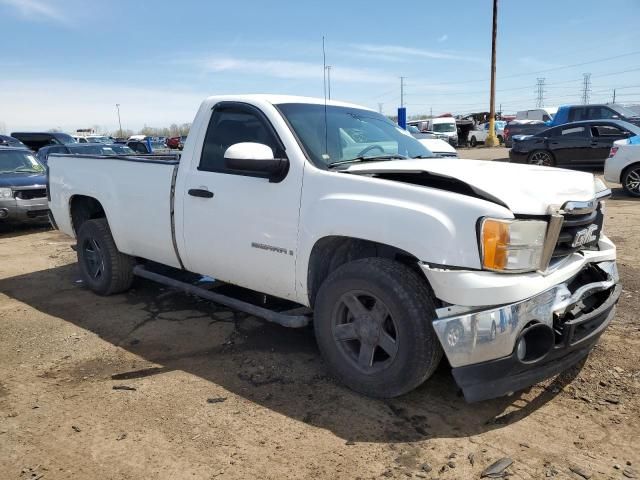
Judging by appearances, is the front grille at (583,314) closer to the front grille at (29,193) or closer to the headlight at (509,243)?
the headlight at (509,243)

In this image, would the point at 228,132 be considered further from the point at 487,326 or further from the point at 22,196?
the point at 22,196

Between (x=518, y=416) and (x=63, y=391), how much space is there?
9.50 feet

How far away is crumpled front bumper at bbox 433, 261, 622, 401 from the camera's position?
2.67m

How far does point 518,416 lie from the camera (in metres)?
3.01

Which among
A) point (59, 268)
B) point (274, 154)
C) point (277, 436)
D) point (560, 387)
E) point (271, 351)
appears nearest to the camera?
point (277, 436)

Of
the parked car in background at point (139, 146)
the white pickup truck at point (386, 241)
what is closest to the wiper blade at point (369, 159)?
the white pickup truck at point (386, 241)

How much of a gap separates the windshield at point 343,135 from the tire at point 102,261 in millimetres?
2533

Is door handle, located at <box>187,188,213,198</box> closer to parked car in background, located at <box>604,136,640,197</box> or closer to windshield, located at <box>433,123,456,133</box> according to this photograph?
parked car in background, located at <box>604,136,640,197</box>

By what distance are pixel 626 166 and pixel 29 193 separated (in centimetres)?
1182

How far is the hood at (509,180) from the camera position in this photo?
2816mm

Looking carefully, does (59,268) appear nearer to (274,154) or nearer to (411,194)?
(274,154)

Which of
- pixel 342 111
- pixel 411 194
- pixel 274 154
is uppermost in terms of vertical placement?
pixel 342 111

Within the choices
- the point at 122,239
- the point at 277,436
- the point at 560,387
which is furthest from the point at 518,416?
the point at 122,239

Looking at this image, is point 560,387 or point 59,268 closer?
point 560,387
